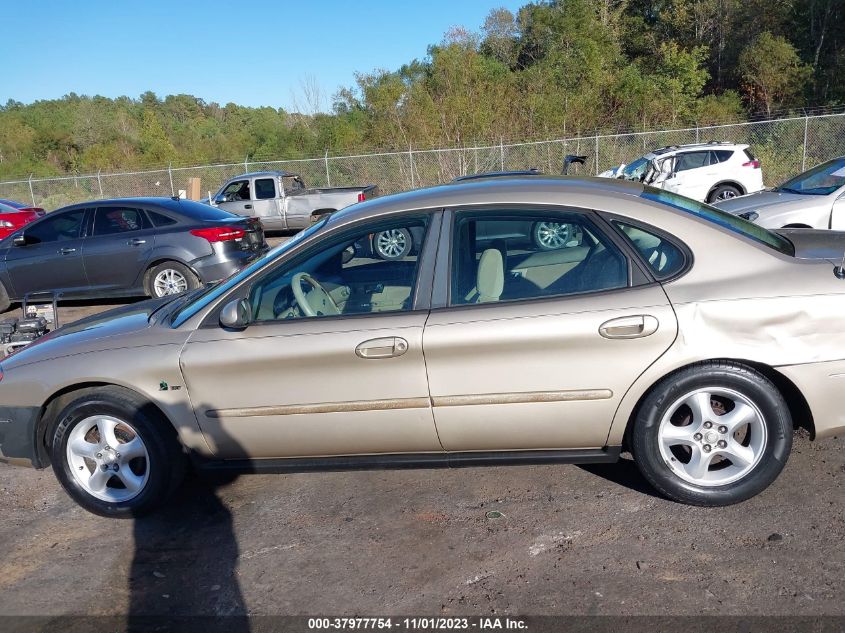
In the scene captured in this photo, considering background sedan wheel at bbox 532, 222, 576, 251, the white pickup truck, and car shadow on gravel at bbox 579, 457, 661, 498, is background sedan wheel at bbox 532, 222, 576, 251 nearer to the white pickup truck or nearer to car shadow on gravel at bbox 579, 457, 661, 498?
car shadow on gravel at bbox 579, 457, 661, 498

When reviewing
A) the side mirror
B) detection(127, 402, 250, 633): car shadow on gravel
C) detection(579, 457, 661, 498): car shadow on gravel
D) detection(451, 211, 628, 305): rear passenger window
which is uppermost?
detection(451, 211, 628, 305): rear passenger window

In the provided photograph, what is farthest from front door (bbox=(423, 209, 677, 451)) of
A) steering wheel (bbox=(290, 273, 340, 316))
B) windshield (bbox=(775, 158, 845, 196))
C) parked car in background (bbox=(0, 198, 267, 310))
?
windshield (bbox=(775, 158, 845, 196))

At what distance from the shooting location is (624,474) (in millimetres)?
4008

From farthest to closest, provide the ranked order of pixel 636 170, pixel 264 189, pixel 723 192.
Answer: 1. pixel 264 189
2. pixel 636 170
3. pixel 723 192

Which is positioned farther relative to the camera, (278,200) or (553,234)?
(278,200)

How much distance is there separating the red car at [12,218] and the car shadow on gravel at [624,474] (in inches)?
605

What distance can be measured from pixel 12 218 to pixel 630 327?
54.6ft

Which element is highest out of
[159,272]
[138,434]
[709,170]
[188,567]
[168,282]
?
[709,170]

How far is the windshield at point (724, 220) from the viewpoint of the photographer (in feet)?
12.2

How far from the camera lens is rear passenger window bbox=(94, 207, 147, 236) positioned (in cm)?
934

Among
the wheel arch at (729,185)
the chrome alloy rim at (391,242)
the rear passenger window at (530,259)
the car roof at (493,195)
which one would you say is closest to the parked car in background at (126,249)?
the chrome alloy rim at (391,242)

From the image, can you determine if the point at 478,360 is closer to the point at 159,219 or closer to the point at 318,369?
the point at 318,369

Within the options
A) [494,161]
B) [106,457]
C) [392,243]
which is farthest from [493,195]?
[494,161]

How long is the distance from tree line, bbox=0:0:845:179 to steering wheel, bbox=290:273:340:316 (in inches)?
949
